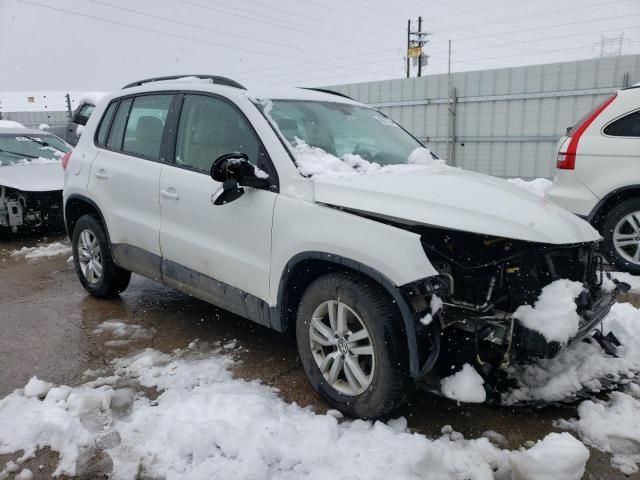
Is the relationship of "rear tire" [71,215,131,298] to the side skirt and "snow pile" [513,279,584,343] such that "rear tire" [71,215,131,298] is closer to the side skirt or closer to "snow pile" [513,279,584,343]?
the side skirt

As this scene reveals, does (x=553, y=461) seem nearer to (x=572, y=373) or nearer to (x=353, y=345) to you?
(x=572, y=373)

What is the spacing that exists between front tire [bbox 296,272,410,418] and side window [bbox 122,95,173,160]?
76.8 inches

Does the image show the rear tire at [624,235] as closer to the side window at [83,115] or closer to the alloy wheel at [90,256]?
the alloy wheel at [90,256]

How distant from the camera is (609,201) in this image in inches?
208

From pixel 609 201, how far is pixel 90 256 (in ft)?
16.8

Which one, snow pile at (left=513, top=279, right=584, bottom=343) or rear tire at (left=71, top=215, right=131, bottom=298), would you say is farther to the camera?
rear tire at (left=71, top=215, right=131, bottom=298)

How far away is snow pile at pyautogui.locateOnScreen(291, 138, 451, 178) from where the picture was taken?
124 inches

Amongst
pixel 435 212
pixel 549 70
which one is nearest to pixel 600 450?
pixel 435 212

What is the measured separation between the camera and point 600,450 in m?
2.64

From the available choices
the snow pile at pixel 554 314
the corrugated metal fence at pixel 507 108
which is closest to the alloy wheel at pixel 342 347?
the snow pile at pixel 554 314

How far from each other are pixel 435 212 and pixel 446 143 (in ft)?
28.0

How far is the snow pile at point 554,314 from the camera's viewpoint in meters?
2.55

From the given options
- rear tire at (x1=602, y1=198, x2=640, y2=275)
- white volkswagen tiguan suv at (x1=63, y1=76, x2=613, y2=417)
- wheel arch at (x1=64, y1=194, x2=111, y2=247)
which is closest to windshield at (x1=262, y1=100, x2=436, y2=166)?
white volkswagen tiguan suv at (x1=63, y1=76, x2=613, y2=417)

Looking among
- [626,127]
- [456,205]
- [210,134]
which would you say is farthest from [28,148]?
[626,127]
